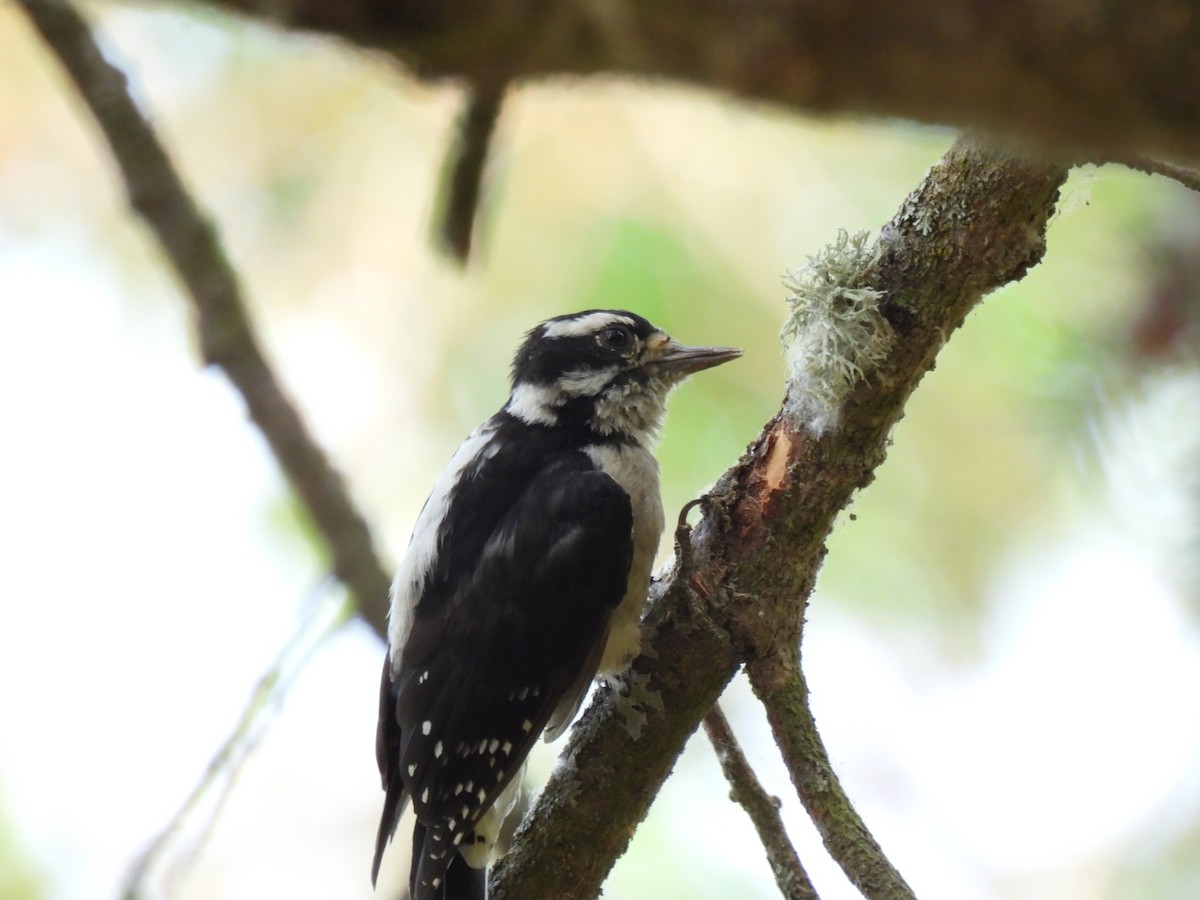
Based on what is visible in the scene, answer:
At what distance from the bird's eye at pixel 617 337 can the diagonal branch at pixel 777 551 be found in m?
0.97

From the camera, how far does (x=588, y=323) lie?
12.2 feet

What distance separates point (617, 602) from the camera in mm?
3109

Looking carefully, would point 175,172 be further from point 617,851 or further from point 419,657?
point 617,851

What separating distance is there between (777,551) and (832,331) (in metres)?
0.48

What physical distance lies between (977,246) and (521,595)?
1.51m

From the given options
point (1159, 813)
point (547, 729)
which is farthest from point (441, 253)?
point (1159, 813)

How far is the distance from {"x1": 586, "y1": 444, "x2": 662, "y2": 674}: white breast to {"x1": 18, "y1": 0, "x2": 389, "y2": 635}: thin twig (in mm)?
698

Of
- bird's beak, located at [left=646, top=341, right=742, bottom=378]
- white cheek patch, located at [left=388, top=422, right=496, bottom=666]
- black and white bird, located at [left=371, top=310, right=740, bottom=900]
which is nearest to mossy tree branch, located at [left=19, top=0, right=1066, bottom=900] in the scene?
black and white bird, located at [left=371, top=310, right=740, bottom=900]

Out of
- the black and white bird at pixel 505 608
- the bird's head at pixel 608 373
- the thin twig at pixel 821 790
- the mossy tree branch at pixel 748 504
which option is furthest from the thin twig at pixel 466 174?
the bird's head at pixel 608 373

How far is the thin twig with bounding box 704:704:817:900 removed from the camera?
102 inches

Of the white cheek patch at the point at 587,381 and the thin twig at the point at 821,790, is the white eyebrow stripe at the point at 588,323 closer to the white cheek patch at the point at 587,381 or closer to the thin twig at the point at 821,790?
the white cheek patch at the point at 587,381

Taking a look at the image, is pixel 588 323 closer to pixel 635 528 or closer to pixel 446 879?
pixel 635 528

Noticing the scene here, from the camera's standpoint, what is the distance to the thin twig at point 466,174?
955mm

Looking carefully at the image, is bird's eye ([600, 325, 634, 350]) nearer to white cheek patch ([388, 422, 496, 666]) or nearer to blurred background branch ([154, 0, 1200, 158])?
white cheek patch ([388, 422, 496, 666])
